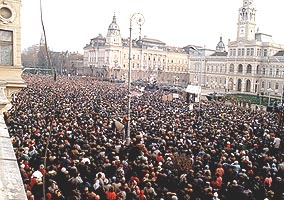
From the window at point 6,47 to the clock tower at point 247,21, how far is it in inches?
3016

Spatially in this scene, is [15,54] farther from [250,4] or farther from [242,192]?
[250,4]

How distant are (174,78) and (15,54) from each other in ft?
331

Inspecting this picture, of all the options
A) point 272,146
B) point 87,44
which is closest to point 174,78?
point 87,44

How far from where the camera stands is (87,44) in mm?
117688

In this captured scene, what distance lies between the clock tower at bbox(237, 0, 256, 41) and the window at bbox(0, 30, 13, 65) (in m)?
76.6

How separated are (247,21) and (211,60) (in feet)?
39.6

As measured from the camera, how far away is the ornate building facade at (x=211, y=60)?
72.5 m

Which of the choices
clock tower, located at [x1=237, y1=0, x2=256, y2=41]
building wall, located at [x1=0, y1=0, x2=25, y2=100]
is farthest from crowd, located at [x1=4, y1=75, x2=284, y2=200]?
clock tower, located at [x1=237, y1=0, x2=256, y2=41]

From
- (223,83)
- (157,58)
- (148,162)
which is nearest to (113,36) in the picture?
(157,58)

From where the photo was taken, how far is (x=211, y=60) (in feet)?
281

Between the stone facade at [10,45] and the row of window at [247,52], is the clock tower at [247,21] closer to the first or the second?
the row of window at [247,52]

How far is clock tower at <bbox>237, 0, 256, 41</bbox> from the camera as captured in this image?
8069 cm

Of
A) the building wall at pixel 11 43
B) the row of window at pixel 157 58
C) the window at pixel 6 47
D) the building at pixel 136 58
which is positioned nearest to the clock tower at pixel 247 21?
the building at pixel 136 58

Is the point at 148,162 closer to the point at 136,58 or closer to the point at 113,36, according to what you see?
the point at 113,36
